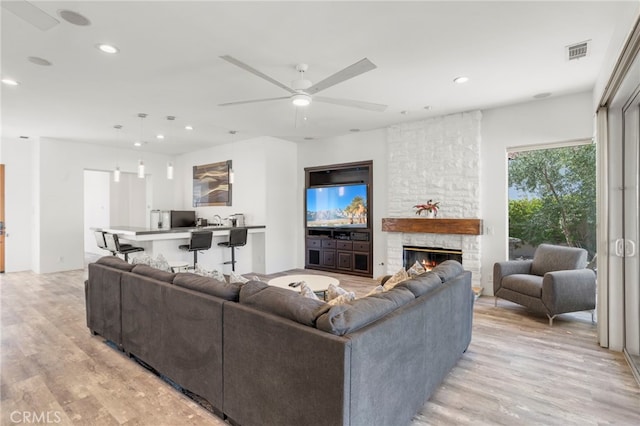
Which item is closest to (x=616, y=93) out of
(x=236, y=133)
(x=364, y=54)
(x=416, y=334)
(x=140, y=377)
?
(x=364, y=54)

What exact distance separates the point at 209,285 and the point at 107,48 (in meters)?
2.41

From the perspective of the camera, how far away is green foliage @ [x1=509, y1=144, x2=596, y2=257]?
14.5ft

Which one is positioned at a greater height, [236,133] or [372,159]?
[236,133]

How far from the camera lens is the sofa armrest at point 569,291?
362 centimetres

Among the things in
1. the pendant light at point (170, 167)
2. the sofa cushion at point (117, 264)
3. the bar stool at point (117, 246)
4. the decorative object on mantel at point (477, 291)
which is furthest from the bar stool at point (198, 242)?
the decorative object on mantel at point (477, 291)

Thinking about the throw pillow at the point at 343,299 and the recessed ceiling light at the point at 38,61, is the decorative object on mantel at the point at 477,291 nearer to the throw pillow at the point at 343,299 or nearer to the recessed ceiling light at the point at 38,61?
the throw pillow at the point at 343,299

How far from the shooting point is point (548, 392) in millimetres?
2377

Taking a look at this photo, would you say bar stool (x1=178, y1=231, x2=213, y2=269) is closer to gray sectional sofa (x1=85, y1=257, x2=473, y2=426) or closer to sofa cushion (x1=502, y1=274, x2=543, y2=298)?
gray sectional sofa (x1=85, y1=257, x2=473, y2=426)

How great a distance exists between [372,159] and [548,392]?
4546mm

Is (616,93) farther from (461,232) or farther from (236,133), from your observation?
(236,133)

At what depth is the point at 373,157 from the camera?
6191 millimetres

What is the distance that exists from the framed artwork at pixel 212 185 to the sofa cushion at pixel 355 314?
5906mm

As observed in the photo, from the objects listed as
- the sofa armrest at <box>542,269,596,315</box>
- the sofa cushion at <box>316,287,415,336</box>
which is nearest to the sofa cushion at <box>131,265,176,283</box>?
the sofa cushion at <box>316,287,415,336</box>

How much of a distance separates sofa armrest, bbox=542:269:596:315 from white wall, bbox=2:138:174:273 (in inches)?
335
